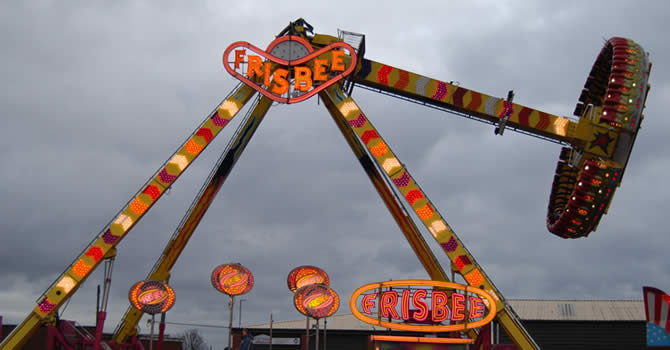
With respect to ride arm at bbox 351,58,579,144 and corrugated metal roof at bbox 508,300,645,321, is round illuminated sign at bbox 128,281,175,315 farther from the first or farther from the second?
corrugated metal roof at bbox 508,300,645,321

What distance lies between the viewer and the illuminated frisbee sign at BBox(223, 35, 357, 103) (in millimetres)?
28734

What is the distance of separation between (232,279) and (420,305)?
9305 mm

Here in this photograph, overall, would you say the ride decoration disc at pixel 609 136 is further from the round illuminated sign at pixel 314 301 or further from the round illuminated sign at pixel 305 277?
the round illuminated sign at pixel 314 301

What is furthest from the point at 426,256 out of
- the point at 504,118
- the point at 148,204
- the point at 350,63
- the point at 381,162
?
the point at 148,204

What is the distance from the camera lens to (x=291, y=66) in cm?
2922

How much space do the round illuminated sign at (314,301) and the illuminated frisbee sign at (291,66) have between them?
8.08 metres

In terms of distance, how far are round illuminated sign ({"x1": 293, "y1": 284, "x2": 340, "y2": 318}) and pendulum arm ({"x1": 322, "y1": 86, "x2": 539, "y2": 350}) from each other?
4.76 metres

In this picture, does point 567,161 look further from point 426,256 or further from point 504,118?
point 426,256

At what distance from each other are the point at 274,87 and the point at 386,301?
11.6 meters

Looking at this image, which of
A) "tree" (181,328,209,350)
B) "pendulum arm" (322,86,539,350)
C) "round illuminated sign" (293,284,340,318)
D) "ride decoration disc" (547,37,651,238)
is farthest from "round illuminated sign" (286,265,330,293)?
"tree" (181,328,209,350)

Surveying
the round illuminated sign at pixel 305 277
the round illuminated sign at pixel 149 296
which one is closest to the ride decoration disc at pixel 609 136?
the round illuminated sign at pixel 305 277

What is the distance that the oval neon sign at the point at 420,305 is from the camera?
21.1m

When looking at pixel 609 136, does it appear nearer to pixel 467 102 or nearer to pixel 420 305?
pixel 467 102

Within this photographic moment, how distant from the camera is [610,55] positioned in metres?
29.6
